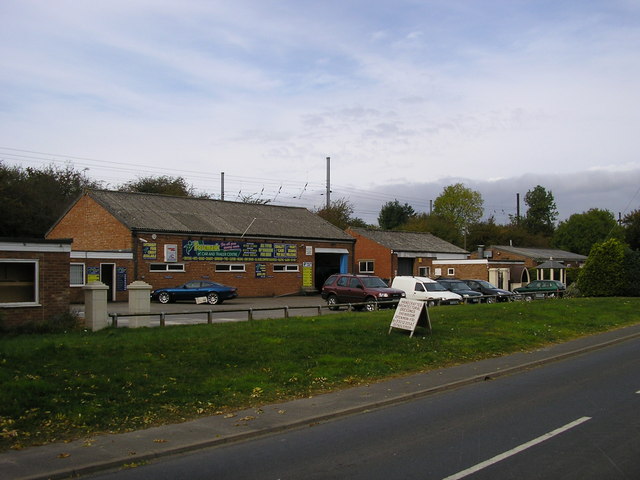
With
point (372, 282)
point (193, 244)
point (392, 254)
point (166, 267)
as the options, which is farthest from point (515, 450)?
point (392, 254)

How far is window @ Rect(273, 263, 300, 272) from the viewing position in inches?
1731

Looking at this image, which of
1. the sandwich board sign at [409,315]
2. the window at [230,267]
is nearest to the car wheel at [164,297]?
the window at [230,267]

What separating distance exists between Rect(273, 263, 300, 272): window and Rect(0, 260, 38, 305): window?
26858 mm

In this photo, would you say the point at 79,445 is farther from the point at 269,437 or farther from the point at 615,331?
the point at 615,331

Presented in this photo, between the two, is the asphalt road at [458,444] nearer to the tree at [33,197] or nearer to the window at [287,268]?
the window at [287,268]

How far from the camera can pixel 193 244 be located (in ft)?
130

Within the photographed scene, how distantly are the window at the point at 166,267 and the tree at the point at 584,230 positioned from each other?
207 feet

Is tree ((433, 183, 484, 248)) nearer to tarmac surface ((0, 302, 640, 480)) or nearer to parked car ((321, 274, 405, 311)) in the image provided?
parked car ((321, 274, 405, 311))

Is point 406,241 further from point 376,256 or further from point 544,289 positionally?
point 544,289

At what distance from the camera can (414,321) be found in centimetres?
1670

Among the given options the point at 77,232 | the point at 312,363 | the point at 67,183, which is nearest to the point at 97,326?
the point at 312,363

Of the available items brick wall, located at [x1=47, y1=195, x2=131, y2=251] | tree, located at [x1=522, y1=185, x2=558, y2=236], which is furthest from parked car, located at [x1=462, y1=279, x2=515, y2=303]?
tree, located at [x1=522, y1=185, x2=558, y2=236]

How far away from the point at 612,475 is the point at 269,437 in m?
4.20

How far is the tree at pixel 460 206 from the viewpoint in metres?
93.5
